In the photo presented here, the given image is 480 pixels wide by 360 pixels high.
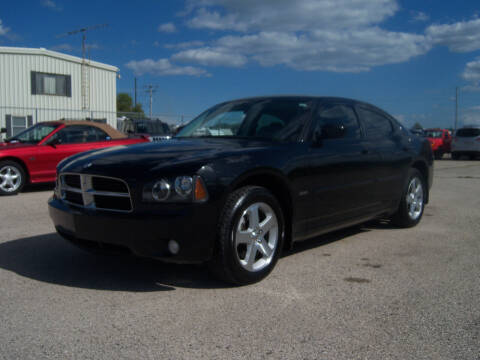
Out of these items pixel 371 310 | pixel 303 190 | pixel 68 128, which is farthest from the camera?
pixel 68 128

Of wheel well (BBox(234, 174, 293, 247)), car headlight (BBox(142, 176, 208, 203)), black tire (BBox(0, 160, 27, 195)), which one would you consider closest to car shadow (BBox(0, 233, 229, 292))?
car headlight (BBox(142, 176, 208, 203))

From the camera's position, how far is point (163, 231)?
338 centimetres

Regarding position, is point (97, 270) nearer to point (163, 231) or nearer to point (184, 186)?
point (163, 231)

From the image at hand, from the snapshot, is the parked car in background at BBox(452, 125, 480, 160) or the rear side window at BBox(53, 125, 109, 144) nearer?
the rear side window at BBox(53, 125, 109, 144)

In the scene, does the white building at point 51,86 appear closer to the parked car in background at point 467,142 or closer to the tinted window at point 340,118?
the parked car in background at point 467,142

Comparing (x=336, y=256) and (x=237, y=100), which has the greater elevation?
(x=237, y=100)

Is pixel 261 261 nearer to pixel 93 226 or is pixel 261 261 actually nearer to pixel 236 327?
pixel 236 327

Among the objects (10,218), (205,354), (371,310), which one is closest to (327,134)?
(371,310)

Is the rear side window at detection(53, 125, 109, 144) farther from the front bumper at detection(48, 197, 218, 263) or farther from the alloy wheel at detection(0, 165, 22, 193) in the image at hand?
the front bumper at detection(48, 197, 218, 263)

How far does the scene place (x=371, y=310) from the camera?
3.31 m

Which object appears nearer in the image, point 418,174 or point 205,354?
point 205,354

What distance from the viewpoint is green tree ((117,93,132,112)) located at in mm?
92750

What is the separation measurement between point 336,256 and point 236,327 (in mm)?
1998

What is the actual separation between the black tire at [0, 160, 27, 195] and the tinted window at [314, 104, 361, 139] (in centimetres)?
706
